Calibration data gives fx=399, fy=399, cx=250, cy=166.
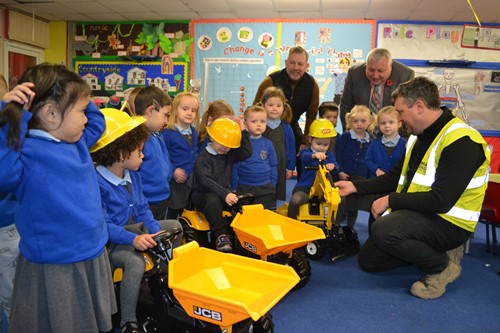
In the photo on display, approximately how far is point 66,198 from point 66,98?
382 millimetres

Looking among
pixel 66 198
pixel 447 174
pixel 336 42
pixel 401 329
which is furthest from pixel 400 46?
pixel 66 198

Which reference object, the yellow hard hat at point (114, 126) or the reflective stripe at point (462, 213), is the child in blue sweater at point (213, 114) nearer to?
the yellow hard hat at point (114, 126)

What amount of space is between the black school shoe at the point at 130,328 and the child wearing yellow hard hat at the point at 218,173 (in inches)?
40.6

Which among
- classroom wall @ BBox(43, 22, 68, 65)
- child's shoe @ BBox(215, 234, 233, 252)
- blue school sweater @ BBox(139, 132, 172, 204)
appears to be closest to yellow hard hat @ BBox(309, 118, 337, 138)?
child's shoe @ BBox(215, 234, 233, 252)

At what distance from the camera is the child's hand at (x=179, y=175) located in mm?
3396

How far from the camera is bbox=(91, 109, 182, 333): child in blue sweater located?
1928 millimetres

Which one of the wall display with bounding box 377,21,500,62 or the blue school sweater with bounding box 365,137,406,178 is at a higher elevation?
the wall display with bounding box 377,21,500,62

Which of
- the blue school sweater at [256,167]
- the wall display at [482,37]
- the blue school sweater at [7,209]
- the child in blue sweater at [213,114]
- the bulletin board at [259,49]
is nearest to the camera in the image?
the blue school sweater at [7,209]

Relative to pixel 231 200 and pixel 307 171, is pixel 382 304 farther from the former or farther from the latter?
pixel 307 171

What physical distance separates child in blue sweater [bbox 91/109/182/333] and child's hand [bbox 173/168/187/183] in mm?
1148

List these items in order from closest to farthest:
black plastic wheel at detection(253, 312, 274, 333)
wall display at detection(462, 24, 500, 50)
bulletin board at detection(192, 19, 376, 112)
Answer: black plastic wheel at detection(253, 312, 274, 333) < wall display at detection(462, 24, 500, 50) < bulletin board at detection(192, 19, 376, 112)

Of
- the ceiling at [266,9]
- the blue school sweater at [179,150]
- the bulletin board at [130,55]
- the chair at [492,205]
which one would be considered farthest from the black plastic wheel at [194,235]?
the bulletin board at [130,55]

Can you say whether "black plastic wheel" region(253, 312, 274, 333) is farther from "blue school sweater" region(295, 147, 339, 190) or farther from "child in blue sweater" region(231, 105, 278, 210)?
"blue school sweater" region(295, 147, 339, 190)

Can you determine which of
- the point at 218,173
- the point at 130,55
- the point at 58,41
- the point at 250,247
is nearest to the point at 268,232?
the point at 250,247
